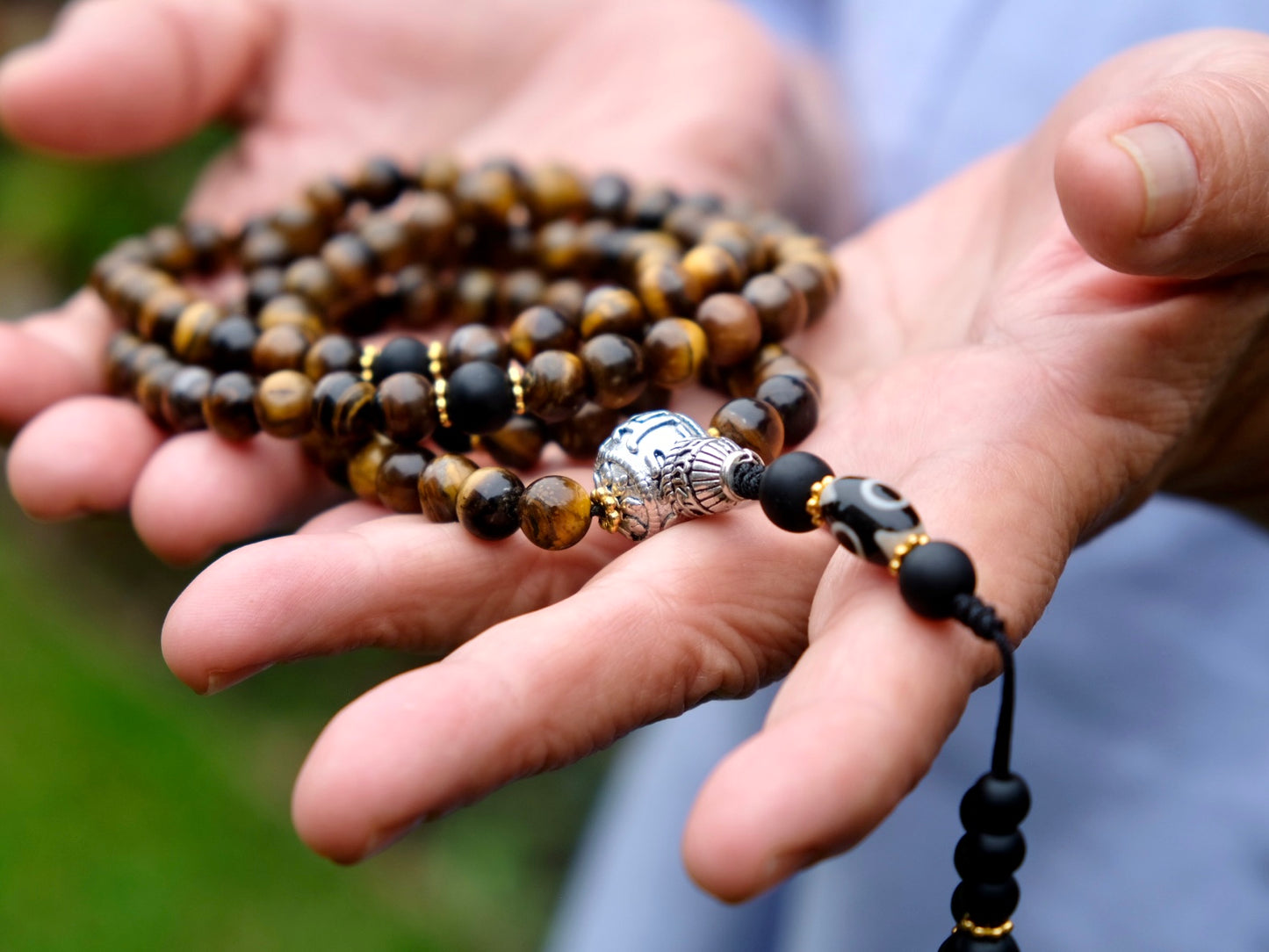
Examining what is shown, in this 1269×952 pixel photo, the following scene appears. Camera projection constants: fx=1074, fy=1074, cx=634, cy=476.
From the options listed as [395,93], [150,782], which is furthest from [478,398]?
[150,782]

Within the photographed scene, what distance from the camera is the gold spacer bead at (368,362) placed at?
1.51 metres

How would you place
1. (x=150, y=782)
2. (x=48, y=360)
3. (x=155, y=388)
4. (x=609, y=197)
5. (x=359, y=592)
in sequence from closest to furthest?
(x=359, y=592), (x=155, y=388), (x=48, y=360), (x=609, y=197), (x=150, y=782)

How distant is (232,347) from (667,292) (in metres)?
0.66

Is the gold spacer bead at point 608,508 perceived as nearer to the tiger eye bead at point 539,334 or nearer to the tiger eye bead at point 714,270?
the tiger eye bead at point 539,334

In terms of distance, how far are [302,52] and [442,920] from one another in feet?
6.70

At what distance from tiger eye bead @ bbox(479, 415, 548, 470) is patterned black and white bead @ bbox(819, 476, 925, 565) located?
0.52 m

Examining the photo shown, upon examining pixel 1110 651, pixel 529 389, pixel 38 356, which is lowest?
pixel 1110 651

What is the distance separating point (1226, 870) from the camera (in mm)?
1501

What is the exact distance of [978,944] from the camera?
100 cm

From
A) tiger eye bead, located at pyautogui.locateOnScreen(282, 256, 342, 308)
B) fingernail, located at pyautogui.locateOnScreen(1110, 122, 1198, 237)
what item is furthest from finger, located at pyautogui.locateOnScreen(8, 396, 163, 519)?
fingernail, located at pyautogui.locateOnScreen(1110, 122, 1198, 237)

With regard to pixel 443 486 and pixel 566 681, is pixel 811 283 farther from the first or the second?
pixel 566 681

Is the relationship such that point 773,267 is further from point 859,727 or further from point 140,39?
point 140,39

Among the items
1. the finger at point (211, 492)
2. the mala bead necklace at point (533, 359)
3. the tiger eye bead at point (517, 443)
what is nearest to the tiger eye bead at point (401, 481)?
the mala bead necklace at point (533, 359)

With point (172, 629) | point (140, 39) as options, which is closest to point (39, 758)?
point (140, 39)
